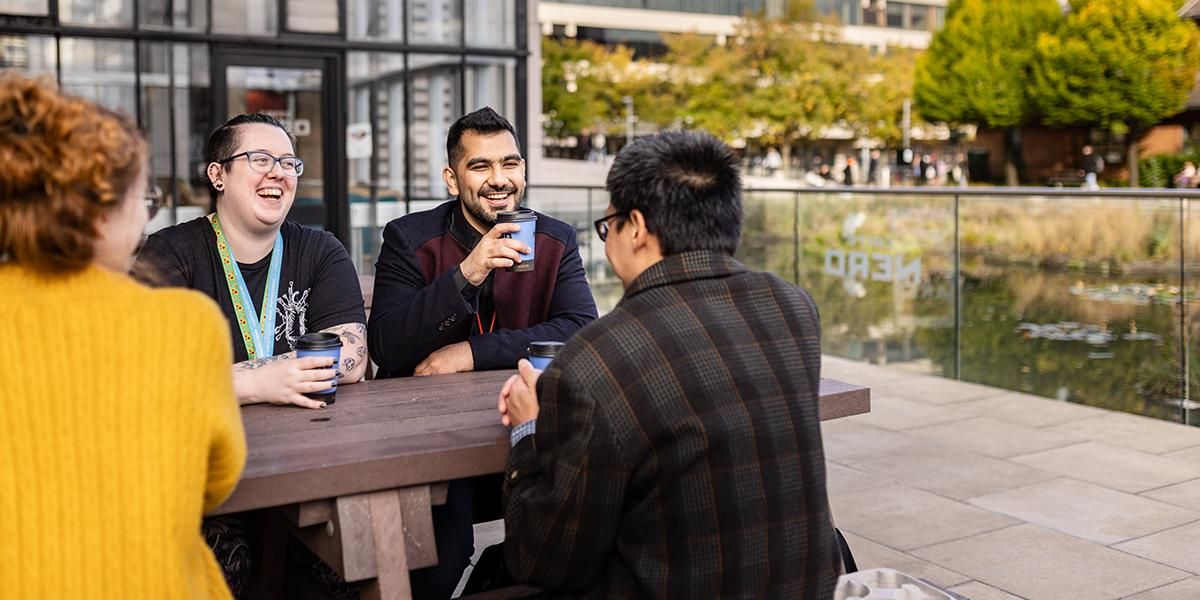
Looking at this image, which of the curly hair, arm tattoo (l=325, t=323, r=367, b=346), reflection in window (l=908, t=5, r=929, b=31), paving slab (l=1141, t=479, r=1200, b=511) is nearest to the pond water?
paving slab (l=1141, t=479, r=1200, b=511)

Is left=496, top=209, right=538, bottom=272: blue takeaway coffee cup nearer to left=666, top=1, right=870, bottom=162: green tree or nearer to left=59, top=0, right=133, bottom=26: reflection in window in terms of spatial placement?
left=59, top=0, right=133, bottom=26: reflection in window

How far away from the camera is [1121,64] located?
3947 cm

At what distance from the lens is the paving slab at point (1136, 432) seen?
19.3ft

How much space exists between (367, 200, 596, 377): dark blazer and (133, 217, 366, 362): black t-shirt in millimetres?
156

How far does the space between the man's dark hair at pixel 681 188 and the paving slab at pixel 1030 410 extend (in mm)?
4850

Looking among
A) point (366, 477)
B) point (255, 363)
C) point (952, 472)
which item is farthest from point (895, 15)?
point (366, 477)

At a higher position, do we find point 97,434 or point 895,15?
point 895,15

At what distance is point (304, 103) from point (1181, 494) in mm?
8421

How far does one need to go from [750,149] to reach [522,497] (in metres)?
54.4

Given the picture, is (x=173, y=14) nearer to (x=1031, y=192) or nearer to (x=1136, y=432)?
(x=1031, y=192)

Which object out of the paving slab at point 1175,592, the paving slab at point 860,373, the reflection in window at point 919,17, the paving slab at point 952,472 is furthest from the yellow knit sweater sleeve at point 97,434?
the reflection in window at point 919,17

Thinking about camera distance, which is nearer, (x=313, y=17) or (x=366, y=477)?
(x=366, y=477)

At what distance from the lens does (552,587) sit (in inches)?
79.1

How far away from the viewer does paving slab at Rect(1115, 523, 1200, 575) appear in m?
4.09
